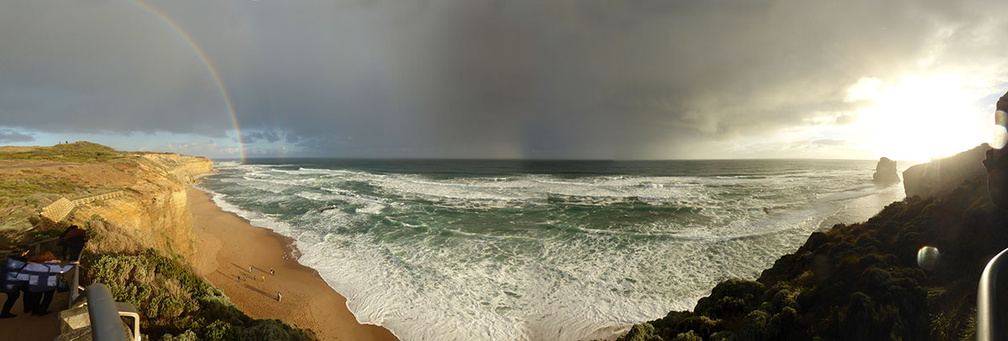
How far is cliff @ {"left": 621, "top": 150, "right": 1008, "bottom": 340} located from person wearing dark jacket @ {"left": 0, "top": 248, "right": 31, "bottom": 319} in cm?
949

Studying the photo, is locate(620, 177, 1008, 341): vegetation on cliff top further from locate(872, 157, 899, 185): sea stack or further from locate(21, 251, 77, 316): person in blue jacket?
locate(872, 157, 899, 185): sea stack

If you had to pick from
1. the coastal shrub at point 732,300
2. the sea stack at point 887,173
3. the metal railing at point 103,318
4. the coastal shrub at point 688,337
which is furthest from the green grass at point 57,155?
the sea stack at point 887,173

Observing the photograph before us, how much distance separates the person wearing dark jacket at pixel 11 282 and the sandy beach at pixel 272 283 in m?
5.80

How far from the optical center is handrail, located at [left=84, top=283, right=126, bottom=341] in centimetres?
173

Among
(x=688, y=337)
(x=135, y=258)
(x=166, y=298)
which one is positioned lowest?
(x=688, y=337)

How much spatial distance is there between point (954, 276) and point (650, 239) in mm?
13167

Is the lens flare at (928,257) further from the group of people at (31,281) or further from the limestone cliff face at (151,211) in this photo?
the limestone cliff face at (151,211)

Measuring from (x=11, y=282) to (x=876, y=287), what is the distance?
483 inches

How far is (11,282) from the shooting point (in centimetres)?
452

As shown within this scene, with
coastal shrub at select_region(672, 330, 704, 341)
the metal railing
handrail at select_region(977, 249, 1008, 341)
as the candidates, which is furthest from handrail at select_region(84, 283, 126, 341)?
coastal shrub at select_region(672, 330, 704, 341)

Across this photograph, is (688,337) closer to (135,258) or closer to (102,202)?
(135,258)

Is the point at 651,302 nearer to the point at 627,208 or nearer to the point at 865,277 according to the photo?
the point at 865,277

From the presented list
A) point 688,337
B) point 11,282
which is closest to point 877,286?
point 688,337

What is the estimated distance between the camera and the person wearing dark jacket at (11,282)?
4.51 metres
